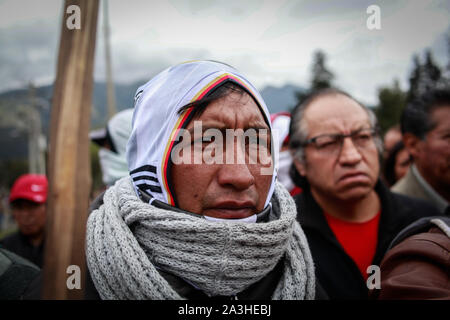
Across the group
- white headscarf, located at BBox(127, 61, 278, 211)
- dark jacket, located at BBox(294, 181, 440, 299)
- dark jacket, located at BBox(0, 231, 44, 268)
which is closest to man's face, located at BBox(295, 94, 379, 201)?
dark jacket, located at BBox(294, 181, 440, 299)

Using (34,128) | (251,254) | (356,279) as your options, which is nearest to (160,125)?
(251,254)

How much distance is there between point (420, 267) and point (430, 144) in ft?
6.22

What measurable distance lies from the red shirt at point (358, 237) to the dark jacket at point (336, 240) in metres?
0.04

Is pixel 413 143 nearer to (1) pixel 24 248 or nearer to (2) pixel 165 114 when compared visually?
(2) pixel 165 114

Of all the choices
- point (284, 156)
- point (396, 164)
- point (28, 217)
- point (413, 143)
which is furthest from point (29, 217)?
point (396, 164)

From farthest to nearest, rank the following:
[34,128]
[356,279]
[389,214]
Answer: [34,128], [389,214], [356,279]

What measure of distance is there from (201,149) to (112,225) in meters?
0.46

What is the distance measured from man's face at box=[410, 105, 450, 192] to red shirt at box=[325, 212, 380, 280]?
821 mm

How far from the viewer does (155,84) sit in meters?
1.33

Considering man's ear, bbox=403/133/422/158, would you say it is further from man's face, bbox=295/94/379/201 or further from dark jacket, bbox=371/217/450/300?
dark jacket, bbox=371/217/450/300

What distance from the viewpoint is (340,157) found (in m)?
2.05

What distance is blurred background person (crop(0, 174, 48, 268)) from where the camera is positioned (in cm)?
340

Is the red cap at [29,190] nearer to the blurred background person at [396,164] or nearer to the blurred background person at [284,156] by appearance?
the blurred background person at [284,156]
